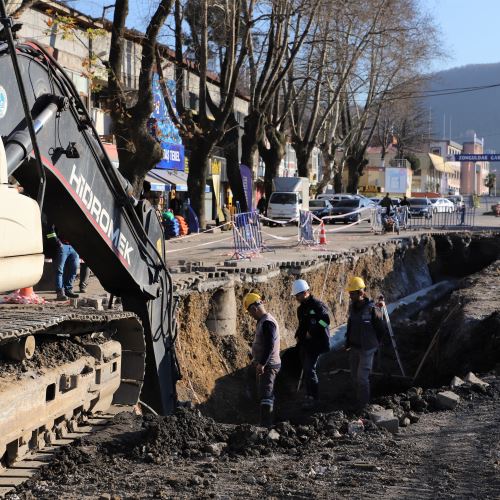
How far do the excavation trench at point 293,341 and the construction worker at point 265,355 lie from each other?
95 centimetres

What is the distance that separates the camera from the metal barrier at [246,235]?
24289 millimetres

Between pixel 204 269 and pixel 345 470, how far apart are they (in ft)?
33.8

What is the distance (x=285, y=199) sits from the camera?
4747cm

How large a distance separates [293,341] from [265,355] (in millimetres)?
7811

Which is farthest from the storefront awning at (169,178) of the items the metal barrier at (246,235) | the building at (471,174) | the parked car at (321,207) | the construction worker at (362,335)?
the building at (471,174)

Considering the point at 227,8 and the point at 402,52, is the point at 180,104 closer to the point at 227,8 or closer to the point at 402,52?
the point at 227,8

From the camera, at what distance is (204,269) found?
17.4 metres

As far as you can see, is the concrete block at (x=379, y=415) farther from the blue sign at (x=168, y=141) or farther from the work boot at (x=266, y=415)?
the blue sign at (x=168, y=141)

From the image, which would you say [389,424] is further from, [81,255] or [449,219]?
[449,219]

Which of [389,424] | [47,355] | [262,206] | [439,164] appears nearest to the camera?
[47,355]

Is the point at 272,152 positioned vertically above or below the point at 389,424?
above

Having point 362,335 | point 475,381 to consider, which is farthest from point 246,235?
point 475,381

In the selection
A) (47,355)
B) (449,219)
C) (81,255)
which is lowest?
(449,219)

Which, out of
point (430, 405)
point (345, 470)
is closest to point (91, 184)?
point (345, 470)
